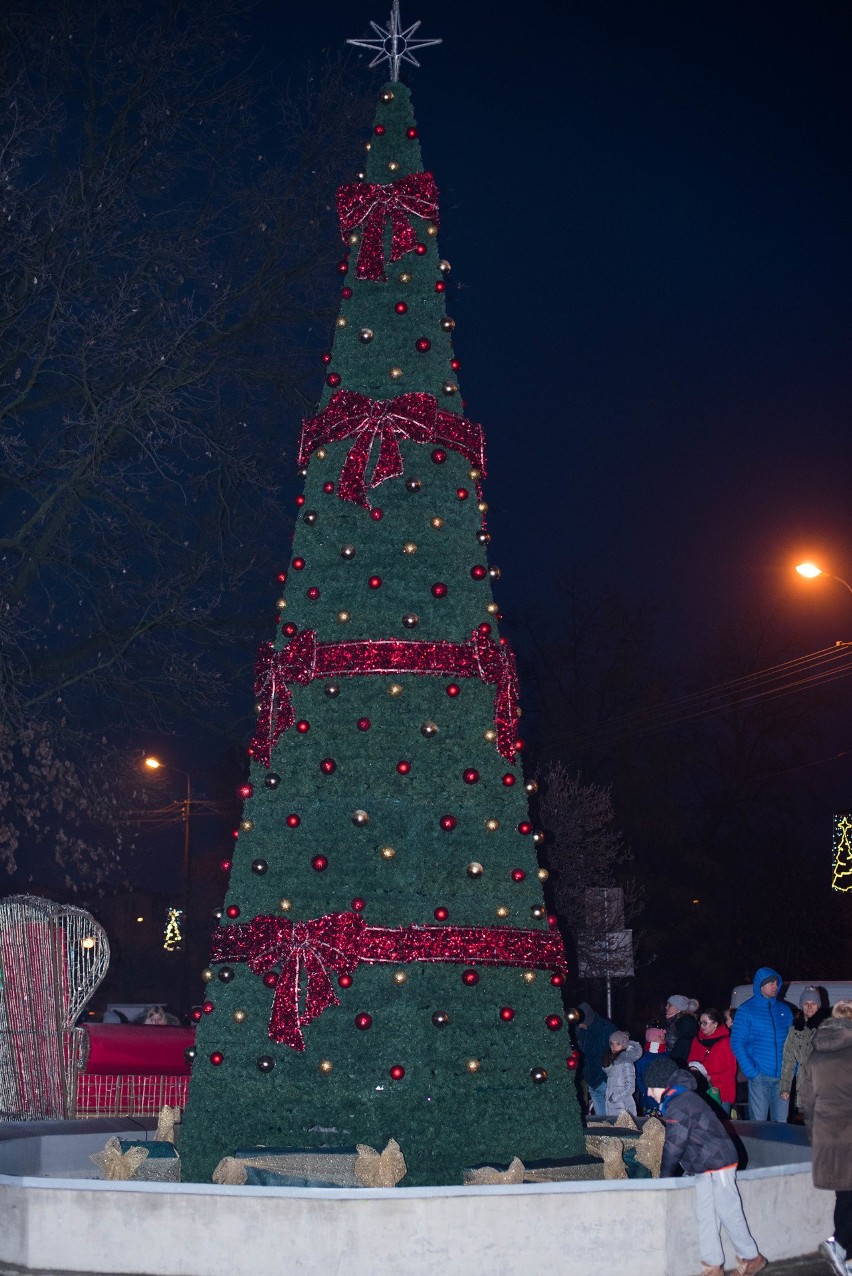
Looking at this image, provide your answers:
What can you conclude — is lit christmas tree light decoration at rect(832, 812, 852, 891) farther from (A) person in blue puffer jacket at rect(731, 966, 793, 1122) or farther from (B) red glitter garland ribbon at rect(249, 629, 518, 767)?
(B) red glitter garland ribbon at rect(249, 629, 518, 767)

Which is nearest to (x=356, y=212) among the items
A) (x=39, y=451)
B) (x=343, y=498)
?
(x=343, y=498)

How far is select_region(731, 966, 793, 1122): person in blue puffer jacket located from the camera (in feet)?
46.7

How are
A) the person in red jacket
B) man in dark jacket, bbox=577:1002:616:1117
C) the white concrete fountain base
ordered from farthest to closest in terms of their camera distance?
man in dark jacket, bbox=577:1002:616:1117
the person in red jacket
the white concrete fountain base

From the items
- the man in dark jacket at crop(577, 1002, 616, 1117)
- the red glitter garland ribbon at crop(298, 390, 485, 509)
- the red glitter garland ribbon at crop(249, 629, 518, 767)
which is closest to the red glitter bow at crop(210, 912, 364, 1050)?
the red glitter garland ribbon at crop(249, 629, 518, 767)

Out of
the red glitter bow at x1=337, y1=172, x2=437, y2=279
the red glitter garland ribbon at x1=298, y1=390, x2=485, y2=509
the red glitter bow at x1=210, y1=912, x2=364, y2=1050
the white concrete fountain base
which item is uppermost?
the red glitter bow at x1=337, y1=172, x2=437, y2=279

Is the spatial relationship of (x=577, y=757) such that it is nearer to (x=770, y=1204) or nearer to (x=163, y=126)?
(x=163, y=126)

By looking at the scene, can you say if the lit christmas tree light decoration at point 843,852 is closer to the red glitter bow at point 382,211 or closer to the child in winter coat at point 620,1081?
the child in winter coat at point 620,1081

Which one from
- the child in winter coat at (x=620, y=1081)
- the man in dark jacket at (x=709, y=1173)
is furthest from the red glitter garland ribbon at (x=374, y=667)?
the child in winter coat at (x=620, y=1081)

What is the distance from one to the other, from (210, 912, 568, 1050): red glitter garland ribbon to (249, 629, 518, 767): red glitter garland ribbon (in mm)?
1176

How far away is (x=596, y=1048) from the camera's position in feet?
50.9

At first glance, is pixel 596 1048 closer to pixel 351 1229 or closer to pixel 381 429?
pixel 381 429

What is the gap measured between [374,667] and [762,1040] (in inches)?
272

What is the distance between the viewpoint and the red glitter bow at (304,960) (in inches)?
346

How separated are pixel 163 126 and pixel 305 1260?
13943 millimetres
